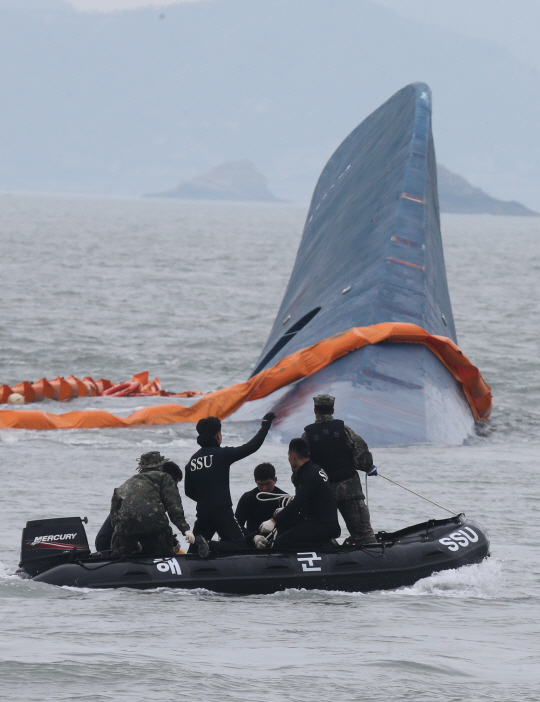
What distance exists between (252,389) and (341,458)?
9.76m

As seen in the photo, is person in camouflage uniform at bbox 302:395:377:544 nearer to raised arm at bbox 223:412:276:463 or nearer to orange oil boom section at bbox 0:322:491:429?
raised arm at bbox 223:412:276:463

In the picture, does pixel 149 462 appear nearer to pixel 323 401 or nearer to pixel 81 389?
pixel 323 401

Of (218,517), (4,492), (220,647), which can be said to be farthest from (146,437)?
(220,647)

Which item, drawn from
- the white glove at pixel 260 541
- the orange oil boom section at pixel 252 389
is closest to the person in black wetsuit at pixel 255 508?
the white glove at pixel 260 541

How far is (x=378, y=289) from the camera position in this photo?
26.1 m

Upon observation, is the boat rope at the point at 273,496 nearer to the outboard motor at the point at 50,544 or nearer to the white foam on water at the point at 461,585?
the white foam on water at the point at 461,585

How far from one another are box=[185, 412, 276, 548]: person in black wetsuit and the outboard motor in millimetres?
1407

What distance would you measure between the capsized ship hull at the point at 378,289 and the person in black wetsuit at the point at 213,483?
27.4ft

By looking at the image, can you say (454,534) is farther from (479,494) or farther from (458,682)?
(479,494)

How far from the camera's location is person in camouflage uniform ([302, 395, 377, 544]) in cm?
1307

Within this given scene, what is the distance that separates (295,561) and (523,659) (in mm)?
2943

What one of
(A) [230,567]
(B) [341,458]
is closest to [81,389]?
(B) [341,458]

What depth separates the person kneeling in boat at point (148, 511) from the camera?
1237cm

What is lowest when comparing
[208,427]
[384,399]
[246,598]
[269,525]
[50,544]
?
[246,598]
